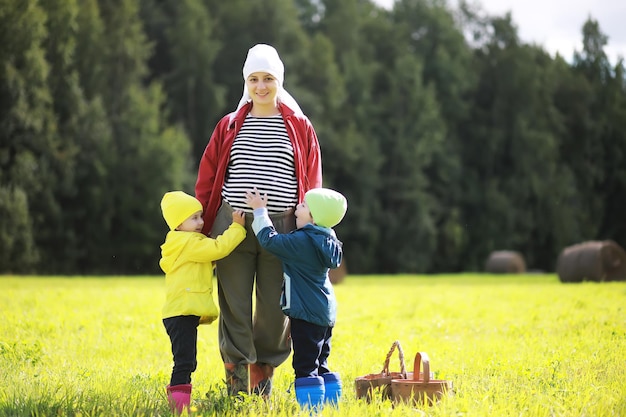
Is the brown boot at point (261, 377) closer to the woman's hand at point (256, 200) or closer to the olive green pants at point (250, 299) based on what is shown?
the olive green pants at point (250, 299)

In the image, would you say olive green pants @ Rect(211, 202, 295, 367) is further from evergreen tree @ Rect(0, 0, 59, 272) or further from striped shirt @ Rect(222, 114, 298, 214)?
evergreen tree @ Rect(0, 0, 59, 272)

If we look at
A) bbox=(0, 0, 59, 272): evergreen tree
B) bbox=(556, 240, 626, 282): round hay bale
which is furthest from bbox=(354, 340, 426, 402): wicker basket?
bbox=(0, 0, 59, 272): evergreen tree

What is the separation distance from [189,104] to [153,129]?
4.20 metres

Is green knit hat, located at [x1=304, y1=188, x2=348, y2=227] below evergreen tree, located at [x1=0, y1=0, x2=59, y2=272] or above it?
below

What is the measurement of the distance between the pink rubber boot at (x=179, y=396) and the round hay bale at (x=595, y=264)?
17065 millimetres

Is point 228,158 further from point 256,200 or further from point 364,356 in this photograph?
point 364,356

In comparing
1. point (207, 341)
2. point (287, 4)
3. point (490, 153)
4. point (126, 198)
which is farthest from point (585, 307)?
point (490, 153)

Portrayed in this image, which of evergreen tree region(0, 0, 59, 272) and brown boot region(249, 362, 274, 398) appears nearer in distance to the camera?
brown boot region(249, 362, 274, 398)

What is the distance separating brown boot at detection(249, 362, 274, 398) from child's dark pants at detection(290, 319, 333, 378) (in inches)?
20.5

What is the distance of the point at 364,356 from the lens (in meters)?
7.79

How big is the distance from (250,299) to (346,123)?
36827 millimetres

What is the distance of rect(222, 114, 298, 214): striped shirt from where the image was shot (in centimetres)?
596

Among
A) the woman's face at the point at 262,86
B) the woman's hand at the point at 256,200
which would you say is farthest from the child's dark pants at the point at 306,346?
the woman's face at the point at 262,86

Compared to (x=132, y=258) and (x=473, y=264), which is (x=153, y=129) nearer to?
(x=132, y=258)
